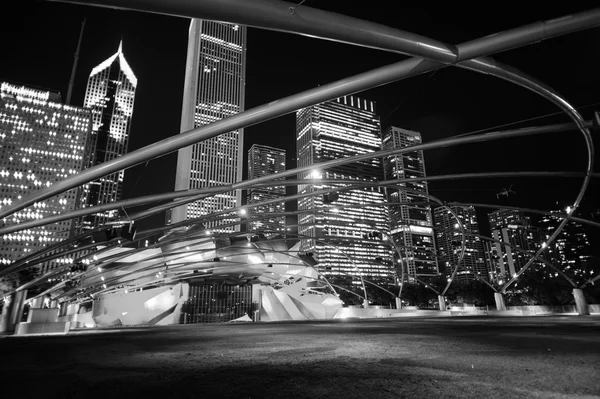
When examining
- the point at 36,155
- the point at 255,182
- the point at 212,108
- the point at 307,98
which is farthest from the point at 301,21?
the point at 36,155

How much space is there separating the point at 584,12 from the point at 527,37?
101 cm

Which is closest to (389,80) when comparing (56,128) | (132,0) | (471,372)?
(132,0)

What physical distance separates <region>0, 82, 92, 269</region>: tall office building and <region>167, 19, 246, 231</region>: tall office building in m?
45.0

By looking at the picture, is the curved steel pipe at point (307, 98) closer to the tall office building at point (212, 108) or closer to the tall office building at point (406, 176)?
the tall office building at point (406, 176)

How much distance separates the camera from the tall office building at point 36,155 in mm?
139750

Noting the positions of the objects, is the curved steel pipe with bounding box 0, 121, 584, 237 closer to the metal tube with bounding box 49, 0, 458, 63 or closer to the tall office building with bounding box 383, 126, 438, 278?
the tall office building with bounding box 383, 126, 438, 278

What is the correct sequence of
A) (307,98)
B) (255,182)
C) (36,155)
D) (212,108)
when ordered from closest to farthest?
(307,98), (255,182), (36,155), (212,108)

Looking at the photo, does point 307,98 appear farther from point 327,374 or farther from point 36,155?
point 36,155

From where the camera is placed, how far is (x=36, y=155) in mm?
145625

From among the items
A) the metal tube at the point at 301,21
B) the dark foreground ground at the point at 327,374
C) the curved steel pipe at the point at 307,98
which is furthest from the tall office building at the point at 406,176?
the dark foreground ground at the point at 327,374

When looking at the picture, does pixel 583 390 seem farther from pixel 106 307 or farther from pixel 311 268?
pixel 106 307

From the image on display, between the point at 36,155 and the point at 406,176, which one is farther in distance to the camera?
the point at 36,155

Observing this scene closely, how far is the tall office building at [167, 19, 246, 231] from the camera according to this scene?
14862 cm

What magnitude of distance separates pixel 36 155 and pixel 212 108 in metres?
75.8
